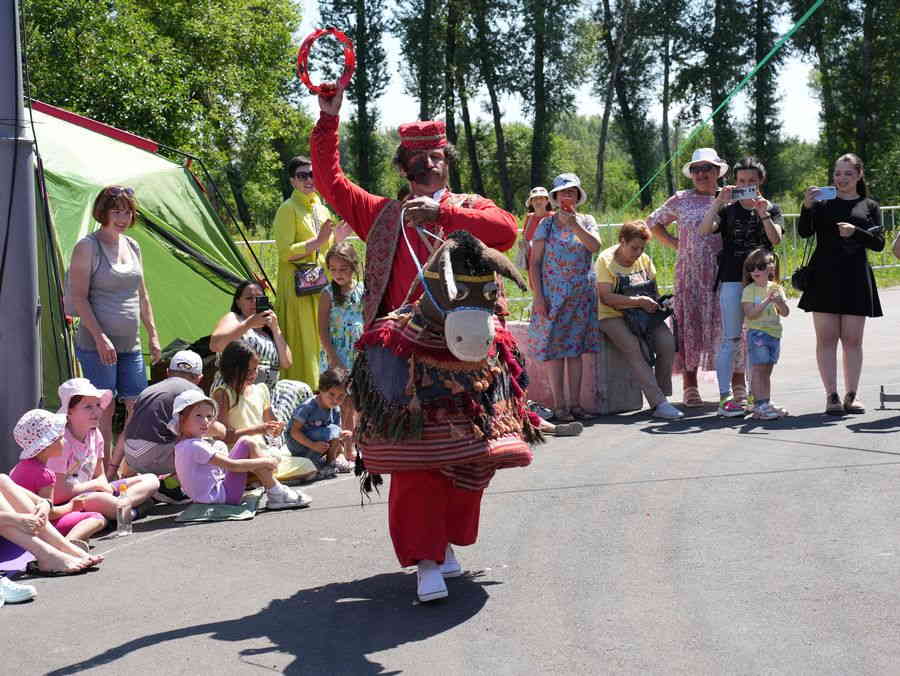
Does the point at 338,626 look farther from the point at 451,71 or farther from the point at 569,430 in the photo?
the point at 451,71

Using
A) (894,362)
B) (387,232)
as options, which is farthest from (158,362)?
(894,362)

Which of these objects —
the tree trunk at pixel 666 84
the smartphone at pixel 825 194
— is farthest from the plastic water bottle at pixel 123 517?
the tree trunk at pixel 666 84

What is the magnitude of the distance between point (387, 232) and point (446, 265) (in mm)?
646

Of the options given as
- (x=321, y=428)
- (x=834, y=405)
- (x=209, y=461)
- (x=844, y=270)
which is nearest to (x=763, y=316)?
(x=844, y=270)

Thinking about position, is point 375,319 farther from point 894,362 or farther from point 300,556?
point 894,362

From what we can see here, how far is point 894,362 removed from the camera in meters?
12.0

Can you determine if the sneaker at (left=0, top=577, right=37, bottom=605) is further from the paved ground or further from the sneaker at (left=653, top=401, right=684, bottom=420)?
the sneaker at (left=653, top=401, right=684, bottom=420)

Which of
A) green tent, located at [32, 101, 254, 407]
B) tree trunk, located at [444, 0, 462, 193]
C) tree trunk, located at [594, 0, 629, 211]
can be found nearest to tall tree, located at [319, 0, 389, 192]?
tree trunk, located at [444, 0, 462, 193]

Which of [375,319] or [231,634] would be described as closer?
[231,634]

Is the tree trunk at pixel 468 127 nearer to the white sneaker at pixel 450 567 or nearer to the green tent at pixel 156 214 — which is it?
the green tent at pixel 156 214

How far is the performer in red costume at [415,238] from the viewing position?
498 centimetres

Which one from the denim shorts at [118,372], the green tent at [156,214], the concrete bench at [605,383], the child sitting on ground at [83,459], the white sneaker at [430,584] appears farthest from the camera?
the concrete bench at [605,383]

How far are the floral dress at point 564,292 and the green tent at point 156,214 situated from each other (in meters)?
2.35

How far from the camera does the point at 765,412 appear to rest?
9188mm
